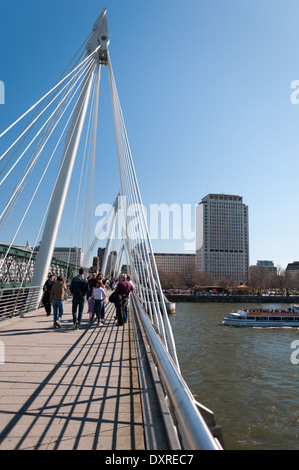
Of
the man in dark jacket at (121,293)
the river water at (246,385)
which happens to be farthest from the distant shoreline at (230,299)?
the man in dark jacket at (121,293)

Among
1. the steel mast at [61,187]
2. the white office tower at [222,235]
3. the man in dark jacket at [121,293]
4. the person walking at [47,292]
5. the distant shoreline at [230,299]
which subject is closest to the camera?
the man in dark jacket at [121,293]

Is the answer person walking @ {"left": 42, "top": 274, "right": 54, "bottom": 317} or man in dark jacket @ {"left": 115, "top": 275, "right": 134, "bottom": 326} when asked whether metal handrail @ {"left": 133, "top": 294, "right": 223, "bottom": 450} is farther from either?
person walking @ {"left": 42, "top": 274, "right": 54, "bottom": 317}

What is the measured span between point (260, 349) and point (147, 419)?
53.5ft

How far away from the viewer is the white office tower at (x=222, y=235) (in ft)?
383

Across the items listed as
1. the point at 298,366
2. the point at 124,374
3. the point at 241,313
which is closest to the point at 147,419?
the point at 124,374

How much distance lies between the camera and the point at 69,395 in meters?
2.97

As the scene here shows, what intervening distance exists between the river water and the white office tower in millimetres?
99165

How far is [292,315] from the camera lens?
27.6 meters

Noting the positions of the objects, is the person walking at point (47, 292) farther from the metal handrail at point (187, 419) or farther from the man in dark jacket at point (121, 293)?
the metal handrail at point (187, 419)

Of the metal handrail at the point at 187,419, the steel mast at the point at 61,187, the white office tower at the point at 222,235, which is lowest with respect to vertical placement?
the metal handrail at the point at 187,419

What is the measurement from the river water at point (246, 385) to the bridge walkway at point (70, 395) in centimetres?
422

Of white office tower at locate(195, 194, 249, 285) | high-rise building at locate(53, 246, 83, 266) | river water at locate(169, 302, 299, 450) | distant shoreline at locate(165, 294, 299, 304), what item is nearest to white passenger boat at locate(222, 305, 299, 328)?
river water at locate(169, 302, 299, 450)

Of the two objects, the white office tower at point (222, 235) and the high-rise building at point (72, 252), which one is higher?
the white office tower at point (222, 235)

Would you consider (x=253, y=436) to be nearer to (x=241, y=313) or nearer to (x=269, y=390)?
(x=269, y=390)
